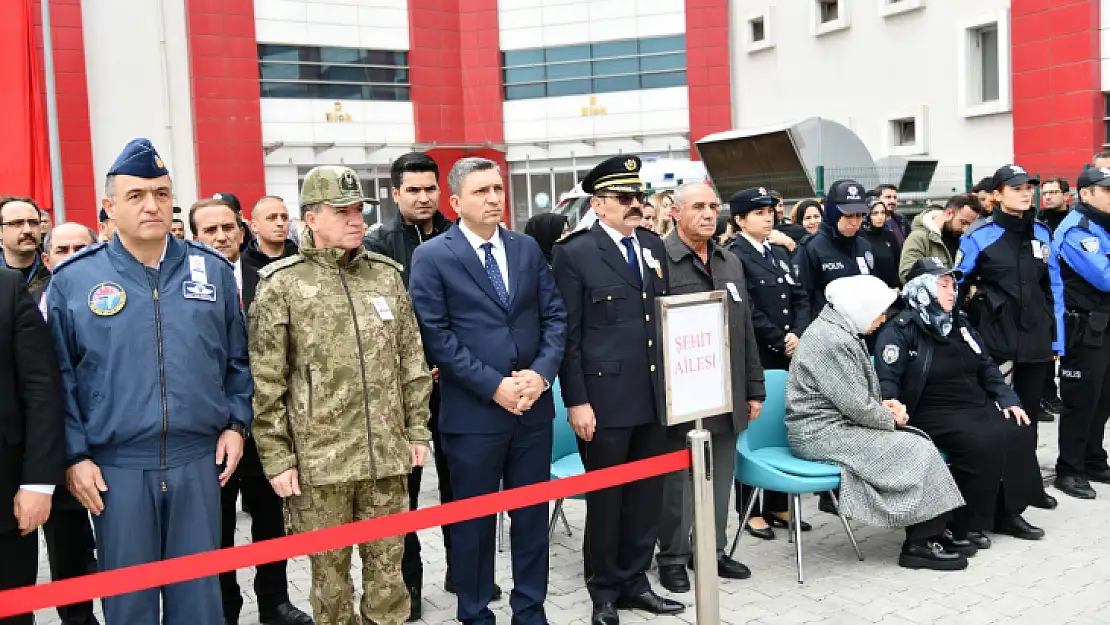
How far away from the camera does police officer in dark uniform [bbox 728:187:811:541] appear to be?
18.4 feet

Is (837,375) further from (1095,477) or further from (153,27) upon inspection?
(153,27)

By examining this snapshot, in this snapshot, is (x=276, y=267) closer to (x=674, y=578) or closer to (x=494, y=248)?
(x=494, y=248)

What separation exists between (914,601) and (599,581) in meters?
1.47

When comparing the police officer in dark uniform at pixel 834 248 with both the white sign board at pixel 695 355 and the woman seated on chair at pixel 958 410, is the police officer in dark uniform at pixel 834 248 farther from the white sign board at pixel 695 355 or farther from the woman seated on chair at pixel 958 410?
the white sign board at pixel 695 355

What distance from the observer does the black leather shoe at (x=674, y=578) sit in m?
4.64

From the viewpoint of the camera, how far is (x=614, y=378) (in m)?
4.23

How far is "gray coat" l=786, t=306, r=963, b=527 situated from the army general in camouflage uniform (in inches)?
88.4

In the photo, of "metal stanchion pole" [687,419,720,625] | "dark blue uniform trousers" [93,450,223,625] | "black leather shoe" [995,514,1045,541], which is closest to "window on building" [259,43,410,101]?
"black leather shoe" [995,514,1045,541]

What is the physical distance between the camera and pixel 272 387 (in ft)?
11.3

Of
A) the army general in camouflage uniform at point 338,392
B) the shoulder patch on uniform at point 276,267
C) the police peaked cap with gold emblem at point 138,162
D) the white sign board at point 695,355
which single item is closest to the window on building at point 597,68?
the white sign board at point 695,355

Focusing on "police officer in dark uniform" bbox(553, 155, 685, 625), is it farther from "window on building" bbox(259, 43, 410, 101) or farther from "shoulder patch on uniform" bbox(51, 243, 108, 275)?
"window on building" bbox(259, 43, 410, 101)

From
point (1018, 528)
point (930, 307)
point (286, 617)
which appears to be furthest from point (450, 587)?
point (1018, 528)

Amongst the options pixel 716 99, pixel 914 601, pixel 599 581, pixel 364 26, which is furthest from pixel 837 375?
pixel 364 26

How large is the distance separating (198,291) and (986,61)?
19.8 m
